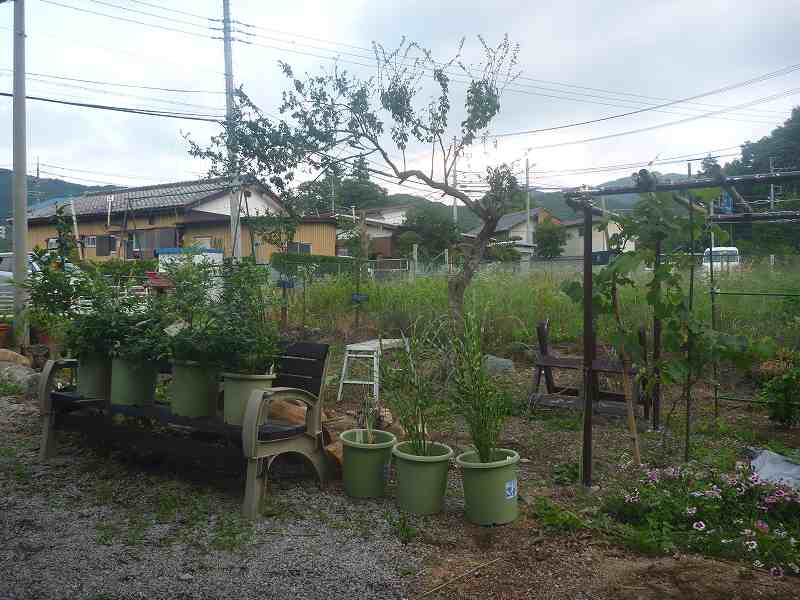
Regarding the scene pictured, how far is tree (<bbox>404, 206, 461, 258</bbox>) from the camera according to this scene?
2734 cm

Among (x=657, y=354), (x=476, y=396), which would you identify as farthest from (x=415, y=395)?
(x=657, y=354)

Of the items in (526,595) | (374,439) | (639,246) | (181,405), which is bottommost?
(526,595)

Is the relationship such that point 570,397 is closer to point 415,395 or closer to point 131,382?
point 415,395

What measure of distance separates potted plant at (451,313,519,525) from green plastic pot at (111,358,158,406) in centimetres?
195

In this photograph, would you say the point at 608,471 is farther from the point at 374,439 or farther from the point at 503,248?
the point at 503,248

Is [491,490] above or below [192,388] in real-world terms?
below

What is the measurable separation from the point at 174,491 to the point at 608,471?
2679 mm

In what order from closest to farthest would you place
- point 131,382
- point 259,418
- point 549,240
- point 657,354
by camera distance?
point 259,418 < point 131,382 < point 657,354 < point 549,240

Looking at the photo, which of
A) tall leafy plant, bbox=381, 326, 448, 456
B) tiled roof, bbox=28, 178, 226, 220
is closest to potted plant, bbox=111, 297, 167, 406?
tall leafy plant, bbox=381, 326, 448, 456

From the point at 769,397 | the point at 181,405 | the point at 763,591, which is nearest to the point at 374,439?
the point at 181,405

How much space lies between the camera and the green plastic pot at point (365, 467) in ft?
12.3

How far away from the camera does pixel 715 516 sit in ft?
10.5

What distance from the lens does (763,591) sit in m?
2.49

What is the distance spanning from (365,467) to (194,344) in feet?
3.91
